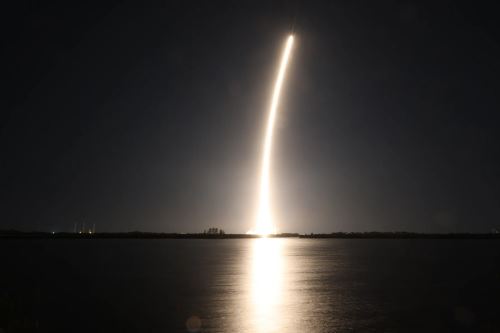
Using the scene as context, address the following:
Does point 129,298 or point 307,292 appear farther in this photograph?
point 307,292

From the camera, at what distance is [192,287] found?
43656mm

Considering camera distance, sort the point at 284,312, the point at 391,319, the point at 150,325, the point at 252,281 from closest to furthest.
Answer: the point at 150,325 → the point at 391,319 → the point at 284,312 → the point at 252,281

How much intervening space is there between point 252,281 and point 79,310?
75.6 ft

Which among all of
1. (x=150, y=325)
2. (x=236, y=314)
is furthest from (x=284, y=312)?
(x=150, y=325)

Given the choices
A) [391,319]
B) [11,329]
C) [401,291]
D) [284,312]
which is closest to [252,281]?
[401,291]

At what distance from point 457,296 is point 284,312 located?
18542 millimetres

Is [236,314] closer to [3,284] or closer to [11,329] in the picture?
[11,329]

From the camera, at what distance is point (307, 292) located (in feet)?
131

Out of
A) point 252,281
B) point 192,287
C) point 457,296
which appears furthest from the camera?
point 252,281

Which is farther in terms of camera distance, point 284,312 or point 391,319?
point 284,312

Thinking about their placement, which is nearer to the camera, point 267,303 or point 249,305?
point 249,305

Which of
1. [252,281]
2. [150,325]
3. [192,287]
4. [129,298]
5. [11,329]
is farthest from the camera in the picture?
[252,281]

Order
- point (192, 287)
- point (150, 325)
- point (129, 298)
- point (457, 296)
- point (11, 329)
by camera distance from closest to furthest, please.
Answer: point (11, 329) → point (150, 325) → point (129, 298) → point (457, 296) → point (192, 287)

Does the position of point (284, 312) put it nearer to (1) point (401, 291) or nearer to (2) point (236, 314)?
(2) point (236, 314)
